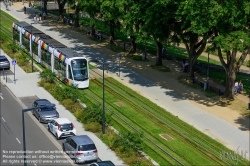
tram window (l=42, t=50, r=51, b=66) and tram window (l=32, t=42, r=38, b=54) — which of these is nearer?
tram window (l=42, t=50, r=51, b=66)

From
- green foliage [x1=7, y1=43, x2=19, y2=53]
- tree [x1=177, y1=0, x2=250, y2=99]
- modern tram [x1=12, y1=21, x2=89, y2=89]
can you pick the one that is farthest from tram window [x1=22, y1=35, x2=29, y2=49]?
tree [x1=177, y1=0, x2=250, y2=99]

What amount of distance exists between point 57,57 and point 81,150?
21.8 metres

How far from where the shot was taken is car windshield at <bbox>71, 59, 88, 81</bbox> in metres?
51.2

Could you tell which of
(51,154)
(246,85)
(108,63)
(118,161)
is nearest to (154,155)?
(118,161)

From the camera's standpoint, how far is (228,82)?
51000 millimetres

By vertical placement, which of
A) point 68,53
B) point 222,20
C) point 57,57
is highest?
point 222,20

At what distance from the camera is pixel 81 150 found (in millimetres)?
34500

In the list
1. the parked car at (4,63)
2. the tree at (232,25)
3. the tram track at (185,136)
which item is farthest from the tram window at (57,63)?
the tree at (232,25)

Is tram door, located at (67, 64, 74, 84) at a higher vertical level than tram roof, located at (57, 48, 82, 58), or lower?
lower

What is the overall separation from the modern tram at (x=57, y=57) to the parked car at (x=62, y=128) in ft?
40.0

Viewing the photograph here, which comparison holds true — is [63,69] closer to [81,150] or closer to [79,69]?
[79,69]

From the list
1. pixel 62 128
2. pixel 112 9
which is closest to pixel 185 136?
pixel 62 128

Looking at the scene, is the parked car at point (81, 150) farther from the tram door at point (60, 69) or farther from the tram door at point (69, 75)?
the tram door at point (60, 69)

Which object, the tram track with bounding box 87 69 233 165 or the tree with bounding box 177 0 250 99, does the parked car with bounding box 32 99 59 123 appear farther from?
the tree with bounding box 177 0 250 99
